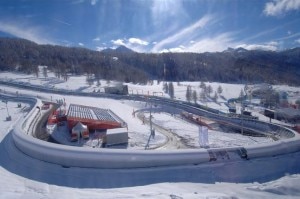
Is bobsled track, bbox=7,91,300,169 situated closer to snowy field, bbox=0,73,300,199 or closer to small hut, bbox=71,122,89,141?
snowy field, bbox=0,73,300,199

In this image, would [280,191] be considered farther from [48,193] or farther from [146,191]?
[48,193]

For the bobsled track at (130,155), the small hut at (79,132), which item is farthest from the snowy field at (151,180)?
the small hut at (79,132)

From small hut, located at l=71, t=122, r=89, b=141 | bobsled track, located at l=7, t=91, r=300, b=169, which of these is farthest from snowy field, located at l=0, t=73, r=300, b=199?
small hut, located at l=71, t=122, r=89, b=141

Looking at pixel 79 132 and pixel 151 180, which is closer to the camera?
pixel 151 180

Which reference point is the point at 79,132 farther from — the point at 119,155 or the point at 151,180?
the point at 151,180

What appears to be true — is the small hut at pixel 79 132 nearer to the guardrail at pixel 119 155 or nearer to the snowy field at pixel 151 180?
the guardrail at pixel 119 155

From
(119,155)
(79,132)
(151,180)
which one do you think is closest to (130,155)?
(119,155)

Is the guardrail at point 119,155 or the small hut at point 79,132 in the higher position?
the small hut at point 79,132

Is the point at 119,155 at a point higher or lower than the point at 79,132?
lower

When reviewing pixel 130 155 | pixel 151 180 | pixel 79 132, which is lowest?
pixel 151 180
